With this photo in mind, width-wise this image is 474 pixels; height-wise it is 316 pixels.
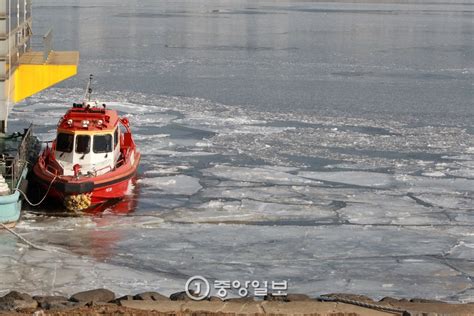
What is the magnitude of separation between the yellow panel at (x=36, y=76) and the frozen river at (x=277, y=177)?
299 centimetres

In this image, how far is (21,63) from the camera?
23.5 m

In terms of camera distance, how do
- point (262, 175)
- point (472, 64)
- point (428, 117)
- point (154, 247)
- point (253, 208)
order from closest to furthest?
1. point (154, 247)
2. point (253, 208)
3. point (262, 175)
4. point (428, 117)
5. point (472, 64)

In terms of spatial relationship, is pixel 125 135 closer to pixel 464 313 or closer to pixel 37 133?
pixel 37 133

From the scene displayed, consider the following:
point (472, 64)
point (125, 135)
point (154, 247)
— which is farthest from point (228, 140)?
point (472, 64)

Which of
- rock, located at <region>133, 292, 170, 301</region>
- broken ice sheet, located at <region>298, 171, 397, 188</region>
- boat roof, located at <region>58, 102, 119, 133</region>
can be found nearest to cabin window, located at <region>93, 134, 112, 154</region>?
boat roof, located at <region>58, 102, 119, 133</region>

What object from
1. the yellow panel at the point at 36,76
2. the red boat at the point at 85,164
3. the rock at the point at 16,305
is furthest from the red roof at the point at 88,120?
the rock at the point at 16,305

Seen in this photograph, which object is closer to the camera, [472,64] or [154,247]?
[154,247]

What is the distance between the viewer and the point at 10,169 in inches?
849

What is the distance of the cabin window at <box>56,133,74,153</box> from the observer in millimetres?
22094

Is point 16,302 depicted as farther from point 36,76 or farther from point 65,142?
point 36,76

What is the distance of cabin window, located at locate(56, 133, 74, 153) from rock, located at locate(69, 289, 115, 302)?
27.4 ft

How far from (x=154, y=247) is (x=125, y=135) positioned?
23.7 feet

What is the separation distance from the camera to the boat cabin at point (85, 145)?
865 inches

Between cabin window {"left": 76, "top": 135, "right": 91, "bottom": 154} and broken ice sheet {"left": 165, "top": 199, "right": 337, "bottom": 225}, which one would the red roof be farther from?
broken ice sheet {"left": 165, "top": 199, "right": 337, "bottom": 225}
